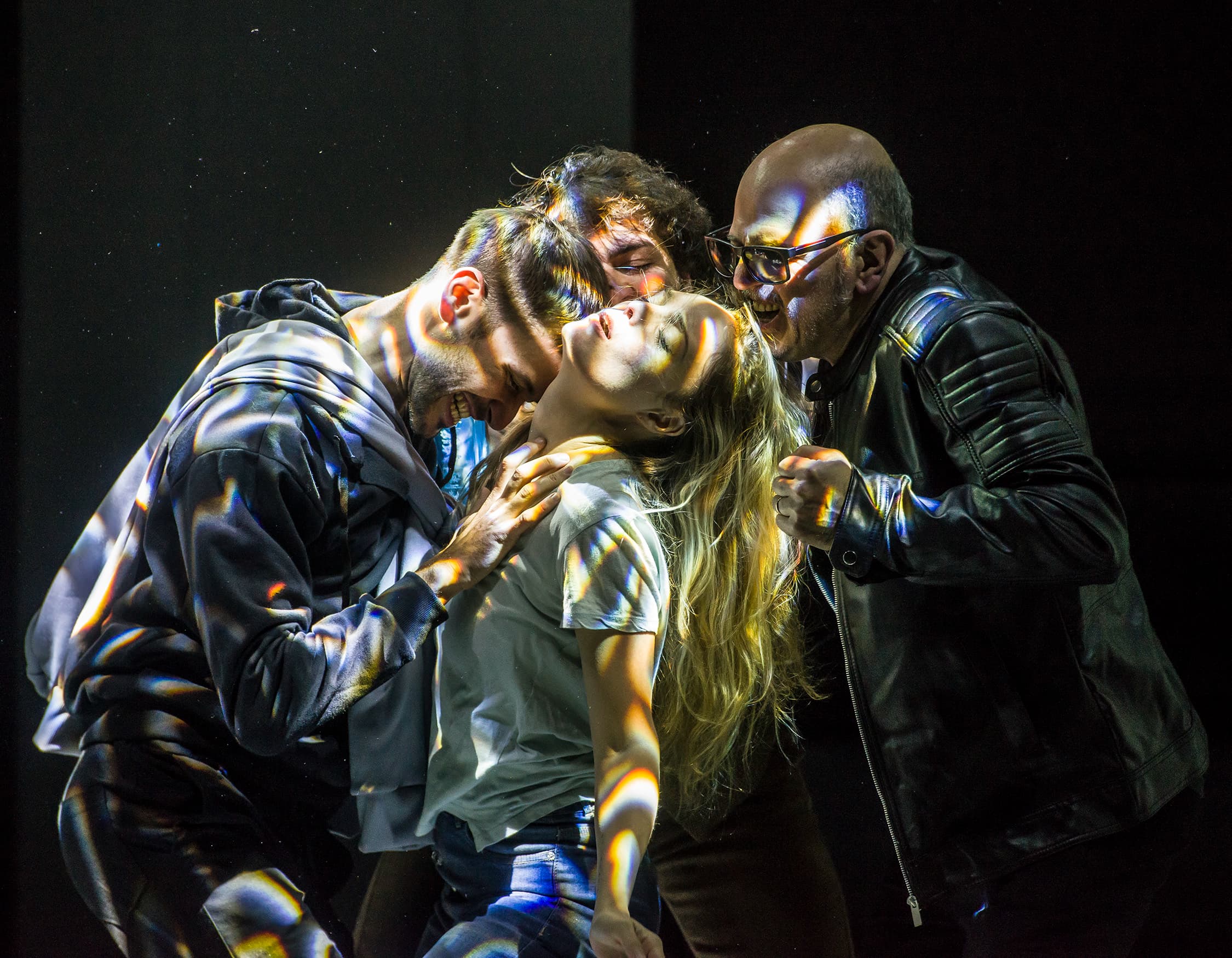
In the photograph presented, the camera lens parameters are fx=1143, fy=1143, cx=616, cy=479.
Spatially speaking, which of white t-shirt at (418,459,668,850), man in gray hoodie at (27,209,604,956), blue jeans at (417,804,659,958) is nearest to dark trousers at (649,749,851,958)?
blue jeans at (417,804,659,958)

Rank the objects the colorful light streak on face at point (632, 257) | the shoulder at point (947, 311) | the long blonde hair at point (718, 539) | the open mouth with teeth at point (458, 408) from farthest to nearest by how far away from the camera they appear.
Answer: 1. the colorful light streak on face at point (632, 257)
2. the open mouth with teeth at point (458, 408)
3. the long blonde hair at point (718, 539)
4. the shoulder at point (947, 311)

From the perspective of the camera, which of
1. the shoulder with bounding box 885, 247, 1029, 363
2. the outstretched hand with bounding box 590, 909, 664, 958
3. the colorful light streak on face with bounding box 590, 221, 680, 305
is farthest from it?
the colorful light streak on face with bounding box 590, 221, 680, 305

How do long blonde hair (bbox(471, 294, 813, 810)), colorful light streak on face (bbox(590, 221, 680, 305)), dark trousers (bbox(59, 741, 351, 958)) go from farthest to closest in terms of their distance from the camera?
1. colorful light streak on face (bbox(590, 221, 680, 305))
2. long blonde hair (bbox(471, 294, 813, 810))
3. dark trousers (bbox(59, 741, 351, 958))

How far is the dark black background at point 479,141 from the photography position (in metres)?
2.33

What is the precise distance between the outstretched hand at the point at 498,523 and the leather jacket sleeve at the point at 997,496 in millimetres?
464

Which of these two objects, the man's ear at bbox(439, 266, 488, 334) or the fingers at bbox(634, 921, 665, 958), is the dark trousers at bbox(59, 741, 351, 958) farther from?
the man's ear at bbox(439, 266, 488, 334)

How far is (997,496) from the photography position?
1.63 m

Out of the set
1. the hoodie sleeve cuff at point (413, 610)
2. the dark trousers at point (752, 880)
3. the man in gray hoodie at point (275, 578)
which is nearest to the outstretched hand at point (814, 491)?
the man in gray hoodie at point (275, 578)

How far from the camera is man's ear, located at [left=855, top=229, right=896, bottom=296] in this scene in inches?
73.6

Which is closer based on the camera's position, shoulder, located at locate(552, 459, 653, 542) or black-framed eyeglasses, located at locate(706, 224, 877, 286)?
shoulder, located at locate(552, 459, 653, 542)

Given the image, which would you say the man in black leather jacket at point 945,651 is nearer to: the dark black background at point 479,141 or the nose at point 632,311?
the nose at point 632,311

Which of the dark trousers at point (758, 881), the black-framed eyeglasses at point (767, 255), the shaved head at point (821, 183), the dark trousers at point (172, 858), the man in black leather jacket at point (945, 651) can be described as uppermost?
the shaved head at point (821, 183)

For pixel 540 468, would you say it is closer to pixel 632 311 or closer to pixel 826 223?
pixel 632 311

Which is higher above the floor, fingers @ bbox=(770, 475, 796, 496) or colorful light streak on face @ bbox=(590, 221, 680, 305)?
colorful light streak on face @ bbox=(590, 221, 680, 305)
